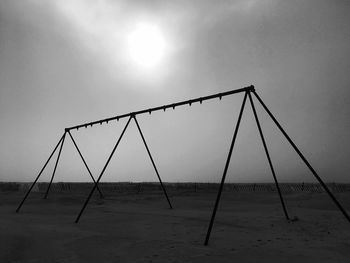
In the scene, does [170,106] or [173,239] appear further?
[170,106]

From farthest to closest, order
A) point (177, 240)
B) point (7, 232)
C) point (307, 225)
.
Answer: point (307, 225), point (7, 232), point (177, 240)

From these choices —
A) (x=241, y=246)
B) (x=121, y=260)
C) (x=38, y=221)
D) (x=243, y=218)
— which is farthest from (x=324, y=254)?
(x=38, y=221)

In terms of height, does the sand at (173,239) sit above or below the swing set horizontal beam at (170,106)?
below

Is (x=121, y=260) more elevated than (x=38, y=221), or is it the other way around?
(x=38, y=221)

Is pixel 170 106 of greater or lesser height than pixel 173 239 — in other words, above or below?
above

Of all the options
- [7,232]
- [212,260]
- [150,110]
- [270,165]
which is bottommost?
[212,260]

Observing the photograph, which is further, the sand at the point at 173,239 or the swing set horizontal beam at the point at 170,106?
the swing set horizontal beam at the point at 170,106

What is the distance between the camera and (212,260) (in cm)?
618

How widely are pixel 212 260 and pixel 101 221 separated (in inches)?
253

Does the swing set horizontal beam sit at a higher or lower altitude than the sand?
higher

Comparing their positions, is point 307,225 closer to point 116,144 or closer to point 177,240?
point 177,240

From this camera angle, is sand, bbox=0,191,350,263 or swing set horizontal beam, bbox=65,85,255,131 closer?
sand, bbox=0,191,350,263

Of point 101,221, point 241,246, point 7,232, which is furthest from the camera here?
point 101,221

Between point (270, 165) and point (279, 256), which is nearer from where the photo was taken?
point (279, 256)
